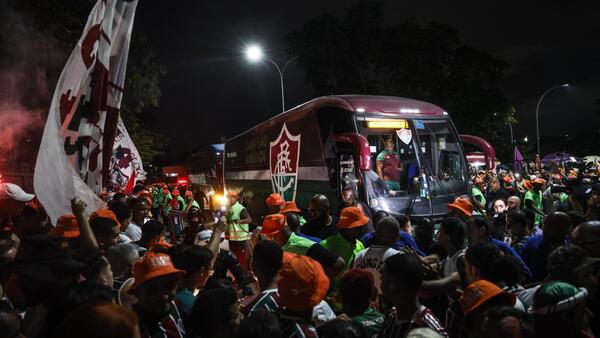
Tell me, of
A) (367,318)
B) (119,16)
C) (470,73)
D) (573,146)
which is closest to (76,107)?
(119,16)

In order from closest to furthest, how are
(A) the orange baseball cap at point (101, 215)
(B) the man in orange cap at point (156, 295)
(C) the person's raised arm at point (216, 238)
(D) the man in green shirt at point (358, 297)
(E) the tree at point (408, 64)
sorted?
(B) the man in orange cap at point (156, 295) → (D) the man in green shirt at point (358, 297) → (A) the orange baseball cap at point (101, 215) → (C) the person's raised arm at point (216, 238) → (E) the tree at point (408, 64)

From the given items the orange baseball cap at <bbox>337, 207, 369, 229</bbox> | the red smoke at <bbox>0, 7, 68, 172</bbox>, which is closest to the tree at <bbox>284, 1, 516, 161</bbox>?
the red smoke at <bbox>0, 7, 68, 172</bbox>

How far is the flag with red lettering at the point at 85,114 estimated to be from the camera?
→ 4293 mm

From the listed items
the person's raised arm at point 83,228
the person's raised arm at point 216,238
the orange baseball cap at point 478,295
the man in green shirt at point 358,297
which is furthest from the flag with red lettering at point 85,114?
the orange baseball cap at point 478,295

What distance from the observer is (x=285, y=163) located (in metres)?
13.6

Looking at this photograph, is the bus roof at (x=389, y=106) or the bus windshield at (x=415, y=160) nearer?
the bus windshield at (x=415, y=160)

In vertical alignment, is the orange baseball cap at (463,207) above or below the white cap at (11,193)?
below

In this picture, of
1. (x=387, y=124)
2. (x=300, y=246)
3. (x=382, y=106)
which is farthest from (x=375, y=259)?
(x=382, y=106)

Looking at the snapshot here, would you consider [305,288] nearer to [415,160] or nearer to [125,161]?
[415,160]

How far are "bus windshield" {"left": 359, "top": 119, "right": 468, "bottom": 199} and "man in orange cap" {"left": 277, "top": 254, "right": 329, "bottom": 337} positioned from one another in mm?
7032

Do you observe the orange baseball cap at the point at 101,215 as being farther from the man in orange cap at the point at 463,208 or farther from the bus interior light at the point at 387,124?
the bus interior light at the point at 387,124

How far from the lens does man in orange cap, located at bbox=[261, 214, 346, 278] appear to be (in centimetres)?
404

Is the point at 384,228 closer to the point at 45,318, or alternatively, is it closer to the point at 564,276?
the point at 564,276

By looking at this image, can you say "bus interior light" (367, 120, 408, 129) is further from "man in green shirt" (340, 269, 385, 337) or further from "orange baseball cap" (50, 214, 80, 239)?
"man in green shirt" (340, 269, 385, 337)
